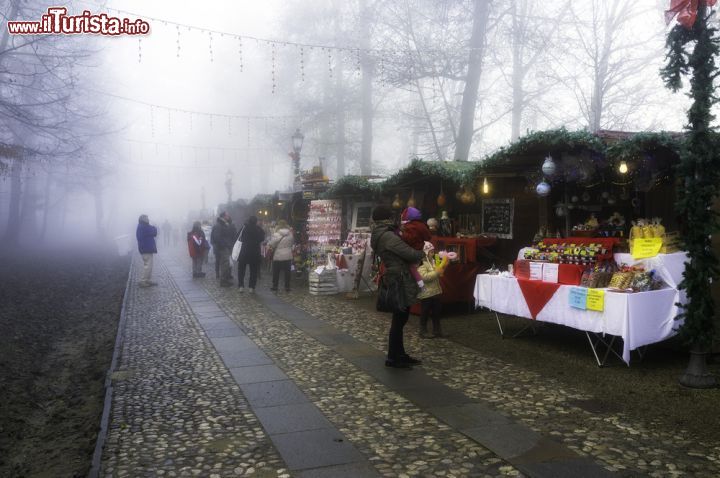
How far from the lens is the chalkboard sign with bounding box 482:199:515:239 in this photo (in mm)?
10969

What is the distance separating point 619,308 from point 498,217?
16.7 feet

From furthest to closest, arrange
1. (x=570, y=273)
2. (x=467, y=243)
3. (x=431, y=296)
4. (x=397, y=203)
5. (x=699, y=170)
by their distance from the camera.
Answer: (x=397, y=203), (x=467, y=243), (x=431, y=296), (x=570, y=273), (x=699, y=170)

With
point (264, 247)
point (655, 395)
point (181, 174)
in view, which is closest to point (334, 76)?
point (264, 247)

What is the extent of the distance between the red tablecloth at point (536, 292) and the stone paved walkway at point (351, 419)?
Result: 1.09m

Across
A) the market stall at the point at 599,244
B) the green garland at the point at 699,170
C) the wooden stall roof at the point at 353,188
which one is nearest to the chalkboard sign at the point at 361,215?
the wooden stall roof at the point at 353,188

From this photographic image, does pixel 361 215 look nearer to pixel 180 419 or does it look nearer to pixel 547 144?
pixel 547 144

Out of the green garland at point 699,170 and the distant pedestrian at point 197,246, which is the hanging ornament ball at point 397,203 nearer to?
the distant pedestrian at point 197,246

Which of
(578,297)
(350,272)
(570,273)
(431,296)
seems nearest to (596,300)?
(578,297)

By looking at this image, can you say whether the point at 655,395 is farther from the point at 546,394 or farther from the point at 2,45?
the point at 2,45

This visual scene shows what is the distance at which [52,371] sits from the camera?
7785 mm

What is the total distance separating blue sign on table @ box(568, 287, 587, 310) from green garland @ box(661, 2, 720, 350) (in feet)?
3.66

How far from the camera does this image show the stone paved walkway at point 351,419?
13.3 ft

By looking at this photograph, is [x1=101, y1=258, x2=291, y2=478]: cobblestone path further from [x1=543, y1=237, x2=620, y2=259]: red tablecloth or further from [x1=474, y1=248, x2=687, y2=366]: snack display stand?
[x1=543, y1=237, x2=620, y2=259]: red tablecloth

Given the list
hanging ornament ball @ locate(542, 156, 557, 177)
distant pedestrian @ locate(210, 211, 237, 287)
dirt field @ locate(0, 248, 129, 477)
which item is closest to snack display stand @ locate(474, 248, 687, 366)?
hanging ornament ball @ locate(542, 156, 557, 177)
